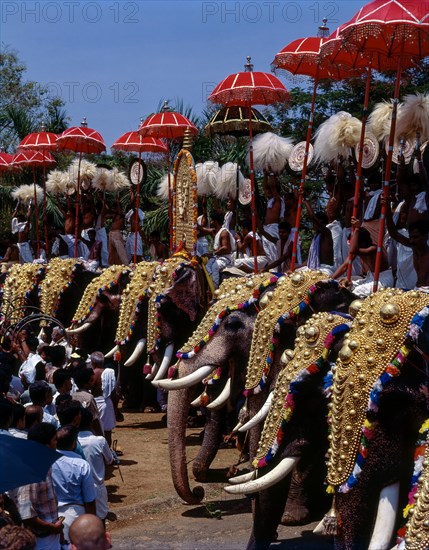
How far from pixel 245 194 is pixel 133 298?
2.71 m

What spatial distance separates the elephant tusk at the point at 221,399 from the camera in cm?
880

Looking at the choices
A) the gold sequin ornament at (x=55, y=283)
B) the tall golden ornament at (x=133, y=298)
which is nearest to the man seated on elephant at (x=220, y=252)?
the tall golden ornament at (x=133, y=298)

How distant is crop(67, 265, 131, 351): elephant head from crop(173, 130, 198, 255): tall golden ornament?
1599mm

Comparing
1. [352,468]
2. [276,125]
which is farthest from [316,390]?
[276,125]

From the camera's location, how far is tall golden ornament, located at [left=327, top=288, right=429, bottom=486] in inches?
217

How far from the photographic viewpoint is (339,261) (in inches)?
448

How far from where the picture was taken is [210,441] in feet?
31.2

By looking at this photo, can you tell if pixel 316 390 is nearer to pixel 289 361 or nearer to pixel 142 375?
pixel 289 361

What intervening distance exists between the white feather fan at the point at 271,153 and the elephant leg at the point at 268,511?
7.63 metres

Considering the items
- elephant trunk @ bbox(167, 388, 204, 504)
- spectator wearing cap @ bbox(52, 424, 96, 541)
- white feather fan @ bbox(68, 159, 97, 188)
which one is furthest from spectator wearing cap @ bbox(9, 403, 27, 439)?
white feather fan @ bbox(68, 159, 97, 188)

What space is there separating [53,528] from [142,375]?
27.2 ft

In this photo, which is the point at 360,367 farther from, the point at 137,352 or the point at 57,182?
the point at 57,182

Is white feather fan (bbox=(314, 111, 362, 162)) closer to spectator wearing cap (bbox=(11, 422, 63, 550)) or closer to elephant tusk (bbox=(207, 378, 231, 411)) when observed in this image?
elephant tusk (bbox=(207, 378, 231, 411))

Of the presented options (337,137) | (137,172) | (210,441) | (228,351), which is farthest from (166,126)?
(228,351)
